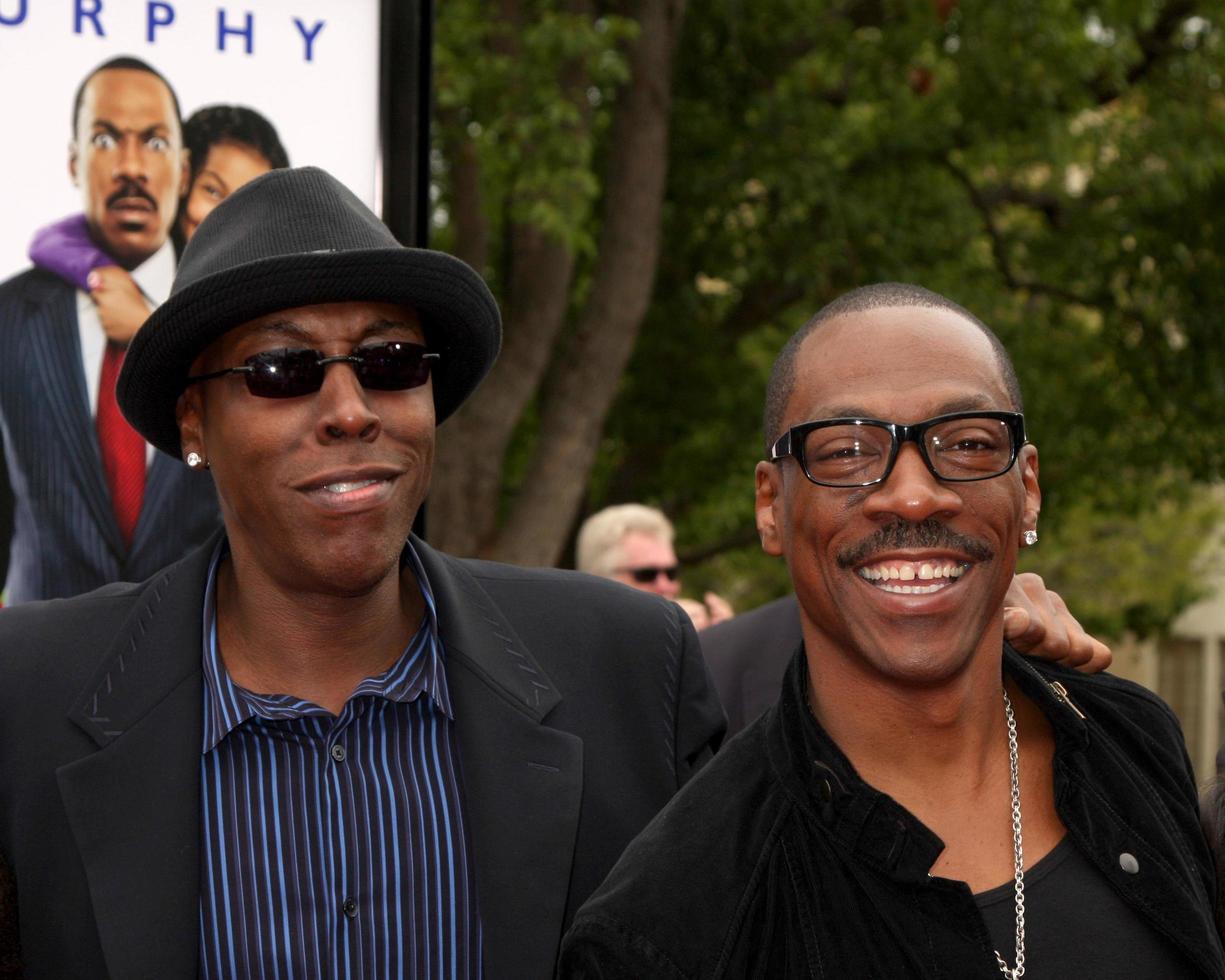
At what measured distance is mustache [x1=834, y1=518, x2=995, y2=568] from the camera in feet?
8.07

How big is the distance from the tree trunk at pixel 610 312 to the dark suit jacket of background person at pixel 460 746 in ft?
24.7

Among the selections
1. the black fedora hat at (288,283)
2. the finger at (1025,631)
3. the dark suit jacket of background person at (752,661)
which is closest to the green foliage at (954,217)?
the dark suit jacket of background person at (752,661)

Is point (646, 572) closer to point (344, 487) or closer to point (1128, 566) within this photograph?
point (344, 487)

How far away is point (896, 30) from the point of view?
1341cm

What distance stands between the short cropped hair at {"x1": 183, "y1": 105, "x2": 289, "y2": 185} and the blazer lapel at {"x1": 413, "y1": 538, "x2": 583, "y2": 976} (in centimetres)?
102

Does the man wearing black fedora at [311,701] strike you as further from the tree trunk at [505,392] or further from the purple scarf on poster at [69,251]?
the tree trunk at [505,392]

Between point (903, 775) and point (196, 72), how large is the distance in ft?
6.85

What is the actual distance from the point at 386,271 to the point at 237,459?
406 millimetres

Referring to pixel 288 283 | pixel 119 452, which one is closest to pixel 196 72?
pixel 119 452

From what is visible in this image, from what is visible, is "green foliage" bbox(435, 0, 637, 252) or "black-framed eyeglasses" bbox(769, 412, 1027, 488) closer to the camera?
"black-framed eyeglasses" bbox(769, 412, 1027, 488)

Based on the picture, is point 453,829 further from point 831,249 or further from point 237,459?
point 831,249

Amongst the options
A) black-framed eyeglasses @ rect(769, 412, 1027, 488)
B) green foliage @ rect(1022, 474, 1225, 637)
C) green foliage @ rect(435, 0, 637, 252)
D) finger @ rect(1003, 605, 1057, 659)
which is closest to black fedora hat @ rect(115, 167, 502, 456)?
black-framed eyeglasses @ rect(769, 412, 1027, 488)

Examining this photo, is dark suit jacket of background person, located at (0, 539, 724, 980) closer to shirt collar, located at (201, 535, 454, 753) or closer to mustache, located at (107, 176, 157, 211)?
shirt collar, located at (201, 535, 454, 753)

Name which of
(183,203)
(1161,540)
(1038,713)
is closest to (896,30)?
(183,203)
